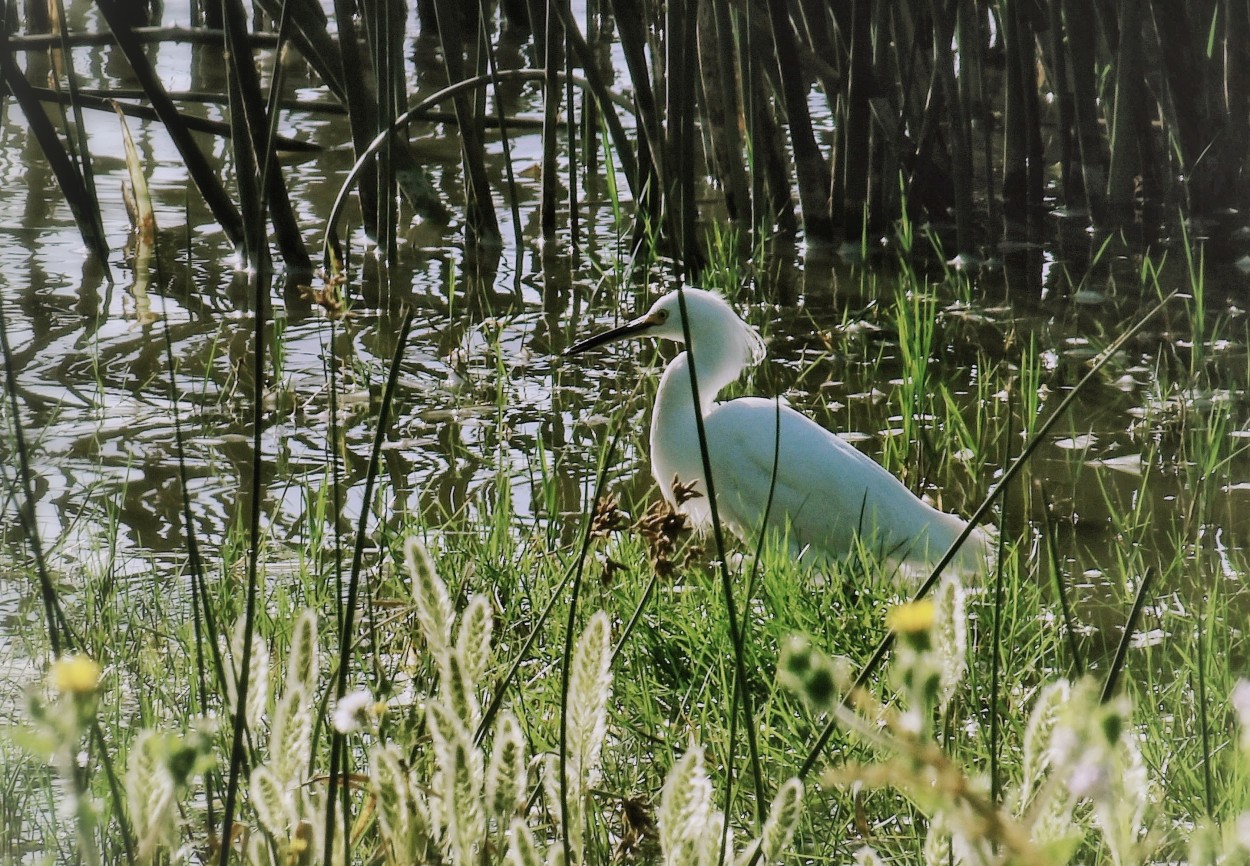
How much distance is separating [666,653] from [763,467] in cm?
104

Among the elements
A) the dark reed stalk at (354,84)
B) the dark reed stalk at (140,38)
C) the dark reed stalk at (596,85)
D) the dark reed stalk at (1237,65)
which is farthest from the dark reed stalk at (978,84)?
the dark reed stalk at (140,38)

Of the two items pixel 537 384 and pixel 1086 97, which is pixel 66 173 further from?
pixel 1086 97

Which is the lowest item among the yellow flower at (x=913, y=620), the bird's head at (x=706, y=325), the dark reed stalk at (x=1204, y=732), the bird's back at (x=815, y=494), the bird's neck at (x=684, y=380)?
the bird's back at (x=815, y=494)

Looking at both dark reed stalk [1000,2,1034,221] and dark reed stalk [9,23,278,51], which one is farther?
dark reed stalk [9,23,278,51]

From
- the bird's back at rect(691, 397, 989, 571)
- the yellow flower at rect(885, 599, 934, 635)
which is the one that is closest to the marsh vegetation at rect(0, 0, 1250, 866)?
the yellow flower at rect(885, 599, 934, 635)

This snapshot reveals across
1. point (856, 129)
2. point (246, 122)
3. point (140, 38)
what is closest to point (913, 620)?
point (246, 122)

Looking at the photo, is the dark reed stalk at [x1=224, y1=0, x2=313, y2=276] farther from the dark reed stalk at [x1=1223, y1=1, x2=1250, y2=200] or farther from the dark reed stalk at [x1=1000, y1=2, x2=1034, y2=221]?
the dark reed stalk at [x1=1223, y1=1, x2=1250, y2=200]

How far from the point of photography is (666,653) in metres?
2.27

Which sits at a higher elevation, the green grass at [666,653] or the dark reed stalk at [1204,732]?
the dark reed stalk at [1204,732]

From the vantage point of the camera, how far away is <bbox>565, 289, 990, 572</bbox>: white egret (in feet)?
9.89

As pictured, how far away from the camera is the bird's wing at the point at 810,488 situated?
9.85 ft

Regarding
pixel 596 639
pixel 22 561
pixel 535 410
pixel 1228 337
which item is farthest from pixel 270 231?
pixel 596 639

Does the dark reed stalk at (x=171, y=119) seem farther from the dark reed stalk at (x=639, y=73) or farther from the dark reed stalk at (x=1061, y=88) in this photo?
the dark reed stalk at (x=1061, y=88)

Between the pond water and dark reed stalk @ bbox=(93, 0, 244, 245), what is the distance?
0.87 ft
